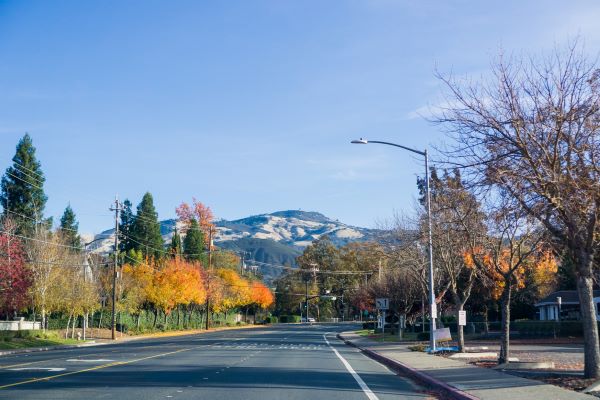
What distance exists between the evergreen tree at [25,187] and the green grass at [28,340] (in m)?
23.3

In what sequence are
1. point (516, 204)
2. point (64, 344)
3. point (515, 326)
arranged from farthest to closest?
1. point (515, 326)
2. point (64, 344)
3. point (516, 204)

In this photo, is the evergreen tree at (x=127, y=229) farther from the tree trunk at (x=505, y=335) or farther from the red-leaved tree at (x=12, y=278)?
the tree trunk at (x=505, y=335)

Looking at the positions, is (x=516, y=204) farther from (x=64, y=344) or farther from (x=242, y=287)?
(x=242, y=287)

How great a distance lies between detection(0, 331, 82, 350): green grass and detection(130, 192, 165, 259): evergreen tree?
1855 inches

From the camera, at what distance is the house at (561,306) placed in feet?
206

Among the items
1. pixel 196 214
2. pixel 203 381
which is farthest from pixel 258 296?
pixel 203 381

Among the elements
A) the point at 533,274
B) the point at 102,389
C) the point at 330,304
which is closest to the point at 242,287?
the point at 330,304

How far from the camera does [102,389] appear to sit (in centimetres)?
1655

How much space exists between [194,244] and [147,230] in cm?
833

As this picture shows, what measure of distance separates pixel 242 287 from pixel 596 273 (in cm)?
7665

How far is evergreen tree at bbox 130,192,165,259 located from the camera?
325 ft

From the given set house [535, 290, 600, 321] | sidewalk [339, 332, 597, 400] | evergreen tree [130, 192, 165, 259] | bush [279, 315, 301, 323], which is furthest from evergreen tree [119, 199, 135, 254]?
sidewalk [339, 332, 597, 400]

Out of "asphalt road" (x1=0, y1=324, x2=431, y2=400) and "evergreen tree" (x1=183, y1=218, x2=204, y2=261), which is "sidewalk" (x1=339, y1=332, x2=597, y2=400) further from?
"evergreen tree" (x1=183, y1=218, x2=204, y2=261)

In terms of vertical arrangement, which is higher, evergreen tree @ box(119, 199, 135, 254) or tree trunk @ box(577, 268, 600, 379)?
evergreen tree @ box(119, 199, 135, 254)
